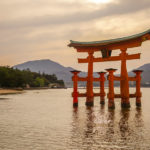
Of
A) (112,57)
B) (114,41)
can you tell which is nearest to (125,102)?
(112,57)

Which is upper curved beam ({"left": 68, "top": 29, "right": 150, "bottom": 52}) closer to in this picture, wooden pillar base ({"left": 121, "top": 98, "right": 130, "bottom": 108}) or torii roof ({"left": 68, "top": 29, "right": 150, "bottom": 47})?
torii roof ({"left": 68, "top": 29, "right": 150, "bottom": 47})

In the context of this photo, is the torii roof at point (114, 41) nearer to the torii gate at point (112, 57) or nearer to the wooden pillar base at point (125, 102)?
the torii gate at point (112, 57)

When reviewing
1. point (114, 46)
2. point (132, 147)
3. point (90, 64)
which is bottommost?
point (132, 147)

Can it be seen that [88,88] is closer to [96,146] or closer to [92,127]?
[92,127]

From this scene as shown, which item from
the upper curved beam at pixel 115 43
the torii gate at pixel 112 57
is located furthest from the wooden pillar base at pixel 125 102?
the upper curved beam at pixel 115 43

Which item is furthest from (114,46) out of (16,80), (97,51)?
(16,80)

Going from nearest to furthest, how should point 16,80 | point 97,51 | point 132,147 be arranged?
point 132,147, point 97,51, point 16,80

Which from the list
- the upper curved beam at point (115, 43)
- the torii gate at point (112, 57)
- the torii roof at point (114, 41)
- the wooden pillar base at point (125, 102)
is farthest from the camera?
the wooden pillar base at point (125, 102)

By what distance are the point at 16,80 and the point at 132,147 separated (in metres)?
85.5

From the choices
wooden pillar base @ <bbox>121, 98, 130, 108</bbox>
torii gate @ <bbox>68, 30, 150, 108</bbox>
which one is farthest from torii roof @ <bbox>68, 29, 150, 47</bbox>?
wooden pillar base @ <bbox>121, 98, 130, 108</bbox>

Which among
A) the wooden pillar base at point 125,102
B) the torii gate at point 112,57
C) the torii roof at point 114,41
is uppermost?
the torii roof at point 114,41

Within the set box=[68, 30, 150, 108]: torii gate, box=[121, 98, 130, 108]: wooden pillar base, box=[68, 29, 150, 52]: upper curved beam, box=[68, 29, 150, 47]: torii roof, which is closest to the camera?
box=[68, 29, 150, 47]: torii roof

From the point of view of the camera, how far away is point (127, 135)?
13633 millimetres

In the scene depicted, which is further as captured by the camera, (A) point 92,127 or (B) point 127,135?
(A) point 92,127
